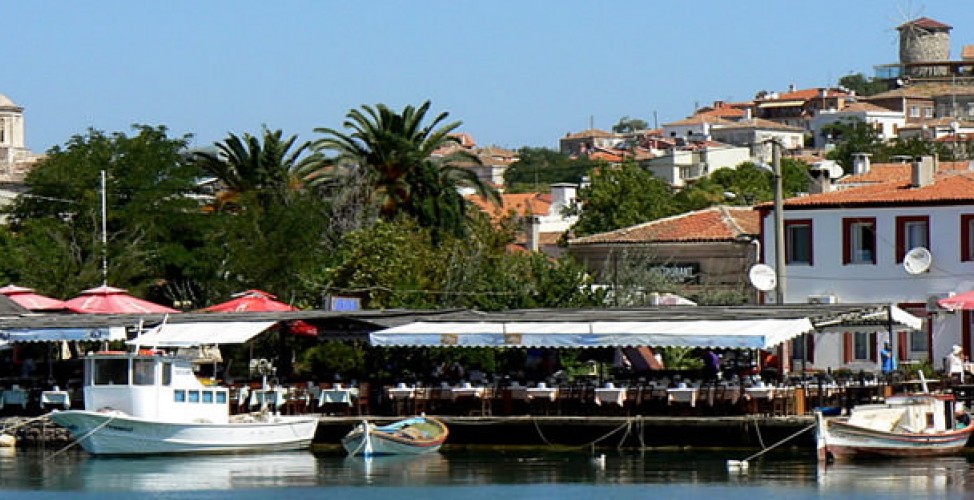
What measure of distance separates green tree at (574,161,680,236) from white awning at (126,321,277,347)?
45272 millimetres

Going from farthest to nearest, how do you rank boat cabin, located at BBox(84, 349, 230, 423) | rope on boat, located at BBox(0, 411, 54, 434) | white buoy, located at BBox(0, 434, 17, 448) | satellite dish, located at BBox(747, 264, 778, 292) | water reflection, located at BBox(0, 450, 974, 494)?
satellite dish, located at BBox(747, 264, 778, 292) → white buoy, located at BBox(0, 434, 17, 448) → rope on boat, located at BBox(0, 411, 54, 434) → boat cabin, located at BBox(84, 349, 230, 423) → water reflection, located at BBox(0, 450, 974, 494)

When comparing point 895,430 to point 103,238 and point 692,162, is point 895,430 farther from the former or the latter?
point 692,162

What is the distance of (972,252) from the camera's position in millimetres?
54031

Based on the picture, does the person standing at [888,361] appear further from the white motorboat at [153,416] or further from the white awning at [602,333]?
the white motorboat at [153,416]

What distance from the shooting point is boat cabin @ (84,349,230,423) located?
143 ft

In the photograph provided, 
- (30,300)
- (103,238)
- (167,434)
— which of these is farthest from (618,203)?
(167,434)

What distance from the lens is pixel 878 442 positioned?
3969 cm

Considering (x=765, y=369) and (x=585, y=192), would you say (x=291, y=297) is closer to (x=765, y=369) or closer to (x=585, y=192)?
(x=765, y=369)

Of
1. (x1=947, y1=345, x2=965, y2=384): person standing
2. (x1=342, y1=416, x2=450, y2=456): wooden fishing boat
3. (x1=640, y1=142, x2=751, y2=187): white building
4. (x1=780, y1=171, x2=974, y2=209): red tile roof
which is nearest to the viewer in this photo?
(x1=342, y1=416, x2=450, y2=456): wooden fishing boat

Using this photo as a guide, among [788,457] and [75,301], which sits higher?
[75,301]

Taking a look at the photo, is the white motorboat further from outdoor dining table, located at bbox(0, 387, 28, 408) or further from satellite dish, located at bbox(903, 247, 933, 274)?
satellite dish, located at bbox(903, 247, 933, 274)

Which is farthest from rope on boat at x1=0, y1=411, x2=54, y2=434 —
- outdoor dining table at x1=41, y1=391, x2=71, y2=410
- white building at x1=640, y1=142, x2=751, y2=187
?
white building at x1=640, y1=142, x2=751, y2=187

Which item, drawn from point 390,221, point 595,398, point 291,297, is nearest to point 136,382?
point 595,398

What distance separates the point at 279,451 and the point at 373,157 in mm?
29017
